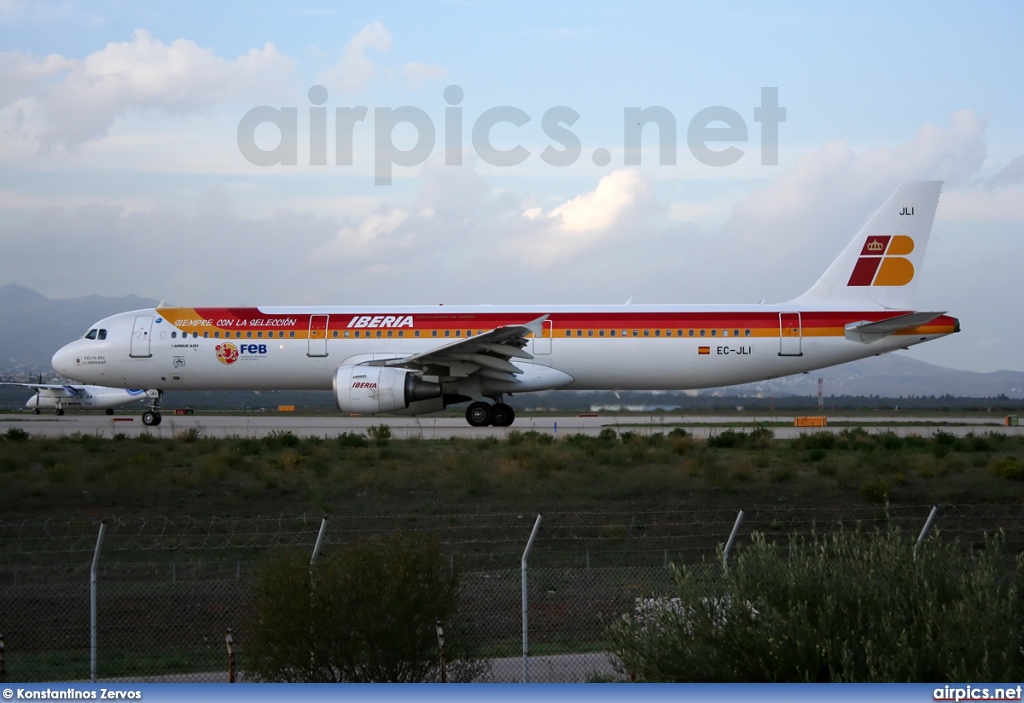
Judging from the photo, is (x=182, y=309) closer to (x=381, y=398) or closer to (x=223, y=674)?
(x=381, y=398)

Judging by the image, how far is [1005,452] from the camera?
2297 cm

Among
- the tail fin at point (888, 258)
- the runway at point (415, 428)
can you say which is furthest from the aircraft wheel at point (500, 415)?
the tail fin at point (888, 258)

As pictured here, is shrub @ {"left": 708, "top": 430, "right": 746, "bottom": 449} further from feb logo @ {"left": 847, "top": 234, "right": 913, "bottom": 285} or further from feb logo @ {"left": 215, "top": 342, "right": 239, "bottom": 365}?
feb logo @ {"left": 215, "top": 342, "right": 239, "bottom": 365}

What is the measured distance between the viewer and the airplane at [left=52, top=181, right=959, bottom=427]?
26156mm

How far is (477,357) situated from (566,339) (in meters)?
2.62

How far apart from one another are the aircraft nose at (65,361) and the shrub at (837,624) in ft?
83.3

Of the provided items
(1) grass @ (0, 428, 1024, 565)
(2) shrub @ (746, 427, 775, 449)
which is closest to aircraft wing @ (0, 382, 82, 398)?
(1) grass @ (0, 428, 1024, 565)

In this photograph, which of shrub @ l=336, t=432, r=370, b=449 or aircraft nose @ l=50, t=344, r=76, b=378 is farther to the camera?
aircraft nose @ l=50, t=344, r=76, b=378

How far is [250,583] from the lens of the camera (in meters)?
9.79

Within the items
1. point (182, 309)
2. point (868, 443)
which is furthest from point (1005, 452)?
point (182, 309)

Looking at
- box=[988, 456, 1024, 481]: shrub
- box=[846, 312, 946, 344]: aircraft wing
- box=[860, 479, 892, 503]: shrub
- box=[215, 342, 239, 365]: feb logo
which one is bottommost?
box=[860, 479, 892, 503]: shrub

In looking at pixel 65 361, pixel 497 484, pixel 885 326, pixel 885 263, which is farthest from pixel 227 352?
pixel 885 263

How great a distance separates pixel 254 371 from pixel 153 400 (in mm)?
4264

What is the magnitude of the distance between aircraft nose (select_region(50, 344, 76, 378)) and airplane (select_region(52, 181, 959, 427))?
2.92ft
